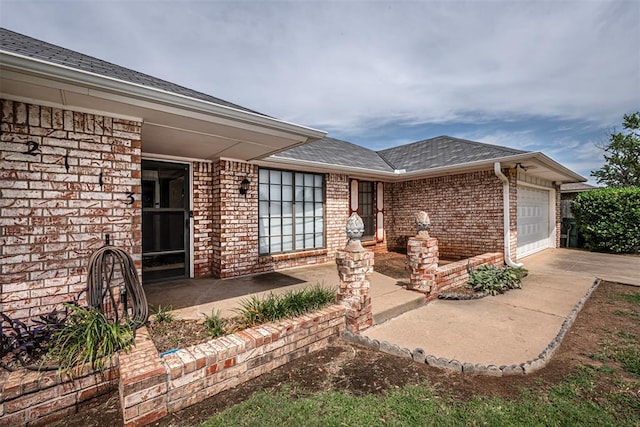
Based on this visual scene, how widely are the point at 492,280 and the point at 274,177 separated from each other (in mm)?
4992

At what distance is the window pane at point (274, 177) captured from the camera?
6.31 m

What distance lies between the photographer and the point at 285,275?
19.2ft

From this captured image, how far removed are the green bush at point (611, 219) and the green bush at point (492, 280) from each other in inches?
280

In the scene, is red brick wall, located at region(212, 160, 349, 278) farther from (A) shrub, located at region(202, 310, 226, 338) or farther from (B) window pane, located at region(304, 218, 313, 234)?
(A) shrub, located at region(202, 310, 226, 338)

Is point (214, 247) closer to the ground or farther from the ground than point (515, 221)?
closer to the ground

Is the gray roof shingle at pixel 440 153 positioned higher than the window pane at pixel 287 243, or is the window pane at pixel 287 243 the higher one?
the gray roof shingle at pixel 440 153

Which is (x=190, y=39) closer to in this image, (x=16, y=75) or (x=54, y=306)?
(x=16, y=75)

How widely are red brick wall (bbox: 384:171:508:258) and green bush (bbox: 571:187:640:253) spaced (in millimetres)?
5576

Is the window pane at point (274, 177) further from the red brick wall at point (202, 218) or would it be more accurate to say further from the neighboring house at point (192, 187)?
the red brick wall at point (202, 218)

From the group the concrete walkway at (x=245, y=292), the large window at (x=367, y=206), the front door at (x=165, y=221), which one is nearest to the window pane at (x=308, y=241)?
the concrete walkway at (x=245, y=292)

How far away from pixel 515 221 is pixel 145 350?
817 cm

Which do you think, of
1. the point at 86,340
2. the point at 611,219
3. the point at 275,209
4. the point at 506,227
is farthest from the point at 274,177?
the point at 611,219

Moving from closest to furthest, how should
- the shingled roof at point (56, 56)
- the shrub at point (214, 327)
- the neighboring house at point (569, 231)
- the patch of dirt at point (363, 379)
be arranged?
the patch of dirt at point (363, 379), the shingled roof at point (56, 56), the shrub at point (214, 327), the neighboring house at point (569, 231)

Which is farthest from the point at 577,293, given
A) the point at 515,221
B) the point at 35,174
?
the point at 35,174
